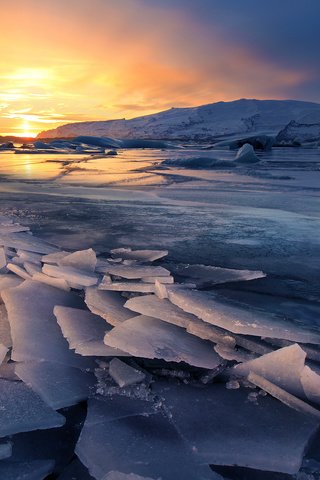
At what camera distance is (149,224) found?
285 centimetres

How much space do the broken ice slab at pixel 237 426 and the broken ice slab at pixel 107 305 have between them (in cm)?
28

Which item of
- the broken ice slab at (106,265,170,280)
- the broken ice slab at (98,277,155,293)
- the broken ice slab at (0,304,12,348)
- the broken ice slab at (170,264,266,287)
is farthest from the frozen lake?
the broken ice slab at (0,304,12,348)

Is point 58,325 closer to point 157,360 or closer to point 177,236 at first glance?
point 157,360

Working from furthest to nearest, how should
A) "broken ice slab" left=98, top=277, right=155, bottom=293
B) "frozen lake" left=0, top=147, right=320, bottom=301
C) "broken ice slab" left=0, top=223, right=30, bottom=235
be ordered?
"broken ice slab" left=0, top=223, right=30, bottom=235, "frozen lake" left=0, top=147, right=320, bottom=301, "broken ice slab" left=98, top=277, right=155, bottom=293

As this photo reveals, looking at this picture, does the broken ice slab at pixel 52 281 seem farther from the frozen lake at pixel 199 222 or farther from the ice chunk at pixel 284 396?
the ice chunk at pixel 284 396

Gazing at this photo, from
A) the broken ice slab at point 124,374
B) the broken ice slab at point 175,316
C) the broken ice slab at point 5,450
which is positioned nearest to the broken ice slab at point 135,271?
the broken ice slab at point 175,316

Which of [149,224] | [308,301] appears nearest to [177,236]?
[149,224]

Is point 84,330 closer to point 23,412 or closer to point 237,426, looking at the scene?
point 23,412

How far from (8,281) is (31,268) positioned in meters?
0.12

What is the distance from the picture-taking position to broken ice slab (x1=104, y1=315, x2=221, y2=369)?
106 centimetres

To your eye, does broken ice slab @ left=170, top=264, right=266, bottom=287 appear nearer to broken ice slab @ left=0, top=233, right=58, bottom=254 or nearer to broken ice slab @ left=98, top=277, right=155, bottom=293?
broken ice slab @ left=98, top=277, right=155, bottom=293

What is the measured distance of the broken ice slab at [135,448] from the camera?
769 millimetres

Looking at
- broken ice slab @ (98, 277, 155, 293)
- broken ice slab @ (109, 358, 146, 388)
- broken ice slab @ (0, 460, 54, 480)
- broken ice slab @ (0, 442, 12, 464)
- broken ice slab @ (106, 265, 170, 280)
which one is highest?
broken ice slab @ (98, 277, 155, 293)

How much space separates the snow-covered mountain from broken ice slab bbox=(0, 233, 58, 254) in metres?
56.2
